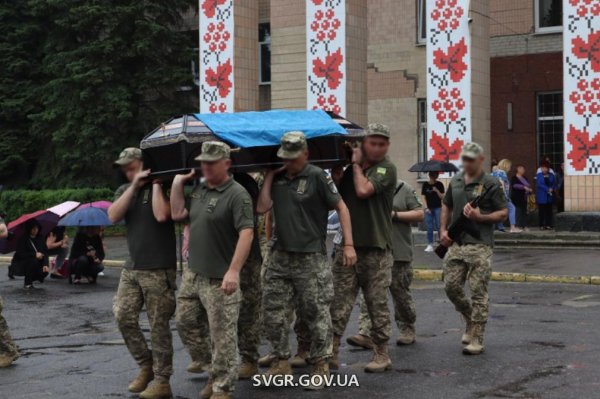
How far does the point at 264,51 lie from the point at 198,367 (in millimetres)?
26407

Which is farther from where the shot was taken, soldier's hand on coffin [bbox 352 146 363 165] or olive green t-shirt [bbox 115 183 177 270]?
soldier's hand on coffin [bbox 352 146 363 165]

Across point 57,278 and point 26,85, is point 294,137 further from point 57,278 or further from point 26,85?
point 26,85

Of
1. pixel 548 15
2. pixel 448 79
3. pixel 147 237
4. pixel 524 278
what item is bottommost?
pixel 524 278

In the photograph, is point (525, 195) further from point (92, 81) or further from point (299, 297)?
point (299, 297)

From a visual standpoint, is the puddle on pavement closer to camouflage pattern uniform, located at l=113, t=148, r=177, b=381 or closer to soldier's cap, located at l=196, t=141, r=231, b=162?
camouflage pattern uniform, located at l=113, t=148, r=177, b=381

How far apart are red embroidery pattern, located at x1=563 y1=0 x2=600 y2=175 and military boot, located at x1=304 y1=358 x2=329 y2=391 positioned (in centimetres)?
1597

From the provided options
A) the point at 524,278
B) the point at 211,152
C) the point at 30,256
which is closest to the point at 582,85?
the point at 524,278

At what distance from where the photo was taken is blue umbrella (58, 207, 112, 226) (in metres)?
18.2

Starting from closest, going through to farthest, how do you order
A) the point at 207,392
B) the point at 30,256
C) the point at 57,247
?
the point at 207,392
the point at 30,256
the point at 57,247

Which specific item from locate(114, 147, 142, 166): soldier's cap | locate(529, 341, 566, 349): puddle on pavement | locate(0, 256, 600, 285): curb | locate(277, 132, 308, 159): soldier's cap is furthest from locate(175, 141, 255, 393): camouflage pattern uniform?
locate(0, 256, 600, 285): curb

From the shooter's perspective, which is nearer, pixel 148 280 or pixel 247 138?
pixel 148 280

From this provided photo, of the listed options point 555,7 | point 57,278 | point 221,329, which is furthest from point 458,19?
point 221,329

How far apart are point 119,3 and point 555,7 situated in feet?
45.8

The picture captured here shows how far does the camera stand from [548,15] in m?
28.2
